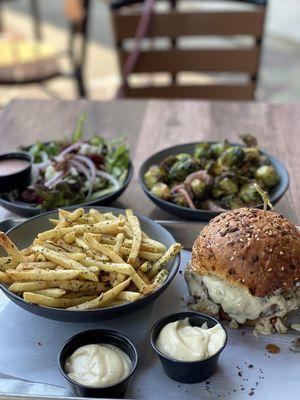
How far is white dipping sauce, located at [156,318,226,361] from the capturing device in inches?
59.4

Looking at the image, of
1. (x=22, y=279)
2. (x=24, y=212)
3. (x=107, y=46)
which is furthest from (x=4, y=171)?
(x=107, y=46)

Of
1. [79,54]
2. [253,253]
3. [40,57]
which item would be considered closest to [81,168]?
[253,253]

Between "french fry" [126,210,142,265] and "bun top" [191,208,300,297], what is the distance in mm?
173

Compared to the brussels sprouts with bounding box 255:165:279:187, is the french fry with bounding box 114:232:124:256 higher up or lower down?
higher up

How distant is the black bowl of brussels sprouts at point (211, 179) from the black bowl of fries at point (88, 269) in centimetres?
31

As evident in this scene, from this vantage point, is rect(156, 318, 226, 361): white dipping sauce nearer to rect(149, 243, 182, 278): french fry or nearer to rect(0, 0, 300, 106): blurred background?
rect(149, 243, 182, 278): french fry

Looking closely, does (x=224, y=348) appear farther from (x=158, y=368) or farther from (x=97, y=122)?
(x=97, y=122)

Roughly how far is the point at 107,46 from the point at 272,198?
6473 mm

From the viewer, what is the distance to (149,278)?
5.80ft

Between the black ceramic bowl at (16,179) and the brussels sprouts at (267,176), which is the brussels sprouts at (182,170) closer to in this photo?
the brussels sprouts at (267,176)

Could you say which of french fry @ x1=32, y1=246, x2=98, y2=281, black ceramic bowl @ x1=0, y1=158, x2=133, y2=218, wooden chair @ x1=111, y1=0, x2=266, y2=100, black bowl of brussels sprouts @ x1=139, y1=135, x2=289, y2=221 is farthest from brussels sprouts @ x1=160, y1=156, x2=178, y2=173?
wooden chair @ x1=111, y1=0, x2=266, y2=100

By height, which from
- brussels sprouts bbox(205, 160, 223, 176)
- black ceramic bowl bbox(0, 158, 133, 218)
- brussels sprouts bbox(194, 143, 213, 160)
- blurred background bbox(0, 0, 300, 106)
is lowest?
blurred background bbox(0, 0, 300, 106)

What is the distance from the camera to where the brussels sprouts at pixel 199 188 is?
221cm

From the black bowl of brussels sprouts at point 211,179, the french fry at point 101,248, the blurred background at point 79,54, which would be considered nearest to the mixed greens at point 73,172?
the black bowl of brussels sprouts at point 211,179
